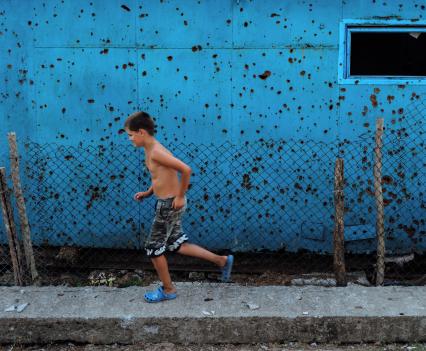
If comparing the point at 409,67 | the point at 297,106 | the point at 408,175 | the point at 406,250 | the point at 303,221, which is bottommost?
the point at 406,250

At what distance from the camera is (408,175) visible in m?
4.87

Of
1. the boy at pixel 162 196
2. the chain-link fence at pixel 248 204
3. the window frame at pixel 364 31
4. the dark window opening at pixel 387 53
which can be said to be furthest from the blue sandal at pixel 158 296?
the dark window opening at pixel 387 53

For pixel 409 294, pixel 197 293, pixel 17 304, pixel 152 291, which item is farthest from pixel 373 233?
pixel 17 304

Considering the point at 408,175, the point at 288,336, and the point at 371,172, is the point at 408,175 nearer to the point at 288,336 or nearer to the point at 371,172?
the point at 371,172

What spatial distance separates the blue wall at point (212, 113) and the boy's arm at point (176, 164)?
5.00ft

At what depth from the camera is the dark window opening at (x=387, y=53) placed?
192 inches

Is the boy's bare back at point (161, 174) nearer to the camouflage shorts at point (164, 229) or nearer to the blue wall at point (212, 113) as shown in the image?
→ the camouflage shorts at point (164, 229)

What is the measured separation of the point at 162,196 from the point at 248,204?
1599 mm

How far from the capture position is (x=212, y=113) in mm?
4879

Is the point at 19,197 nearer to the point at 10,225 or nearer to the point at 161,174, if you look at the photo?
the point at 10,225

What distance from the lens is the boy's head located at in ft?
11.3

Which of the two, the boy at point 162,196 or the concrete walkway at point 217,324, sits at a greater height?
the boy at point 162,196

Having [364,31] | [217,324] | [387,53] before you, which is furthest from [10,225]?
[387,53]

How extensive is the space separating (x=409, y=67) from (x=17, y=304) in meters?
Result: 4.09
